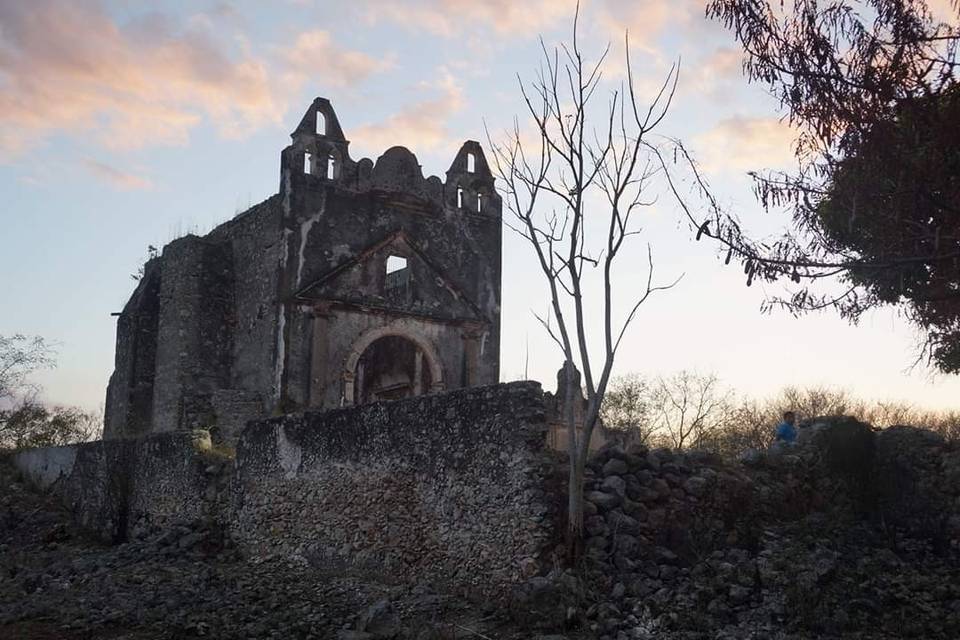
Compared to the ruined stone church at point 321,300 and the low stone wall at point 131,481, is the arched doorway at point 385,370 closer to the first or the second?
the ruined stone church at point 321,300

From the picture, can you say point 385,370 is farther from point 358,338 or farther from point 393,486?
point 393,486

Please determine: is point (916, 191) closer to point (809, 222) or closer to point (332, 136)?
point (809, 222)

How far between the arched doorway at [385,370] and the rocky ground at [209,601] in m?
8.02

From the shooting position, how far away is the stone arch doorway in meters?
21.6

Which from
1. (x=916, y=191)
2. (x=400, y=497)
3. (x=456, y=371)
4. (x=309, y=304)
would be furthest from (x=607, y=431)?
(x=916, y=191)

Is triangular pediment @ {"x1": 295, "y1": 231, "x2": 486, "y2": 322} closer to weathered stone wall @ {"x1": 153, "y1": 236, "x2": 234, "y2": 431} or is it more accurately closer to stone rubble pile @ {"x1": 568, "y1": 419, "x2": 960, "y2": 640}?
weathered stone wall @ {"x1": 153, "y1": 236, "x2": 234, "y2": 431}

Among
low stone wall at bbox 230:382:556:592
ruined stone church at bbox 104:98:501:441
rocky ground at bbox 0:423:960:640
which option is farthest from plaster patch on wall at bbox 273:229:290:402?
rocky ground at bbox 0:423:960:640

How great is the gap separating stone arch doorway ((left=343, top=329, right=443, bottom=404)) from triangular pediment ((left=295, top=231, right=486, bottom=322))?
2.34 feet

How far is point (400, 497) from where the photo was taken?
37.2ft

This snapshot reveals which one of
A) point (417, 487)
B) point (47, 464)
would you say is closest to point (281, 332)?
point (47, 464)

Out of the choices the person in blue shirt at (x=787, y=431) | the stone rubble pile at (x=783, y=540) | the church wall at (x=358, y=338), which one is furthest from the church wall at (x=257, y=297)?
the stone rubble pile at (x=783, y=540)

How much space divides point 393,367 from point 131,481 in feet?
22.7

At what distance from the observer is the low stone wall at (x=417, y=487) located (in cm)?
989

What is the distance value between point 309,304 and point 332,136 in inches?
150
